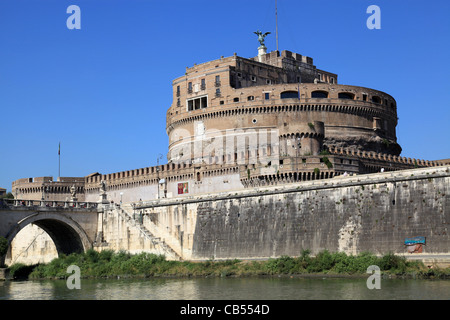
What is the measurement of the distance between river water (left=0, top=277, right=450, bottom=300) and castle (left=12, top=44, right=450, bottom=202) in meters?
19.6

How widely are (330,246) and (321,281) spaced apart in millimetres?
4075

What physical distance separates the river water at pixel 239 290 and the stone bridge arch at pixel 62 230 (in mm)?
8506

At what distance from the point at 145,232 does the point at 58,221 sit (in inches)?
274

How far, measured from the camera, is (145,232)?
49.4 m

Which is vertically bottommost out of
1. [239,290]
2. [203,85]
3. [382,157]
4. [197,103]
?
[239,290]

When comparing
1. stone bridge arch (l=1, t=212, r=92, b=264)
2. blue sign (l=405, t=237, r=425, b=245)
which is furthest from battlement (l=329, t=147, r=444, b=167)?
stone bridge arch (l=1, t=212, r=92, b=264)

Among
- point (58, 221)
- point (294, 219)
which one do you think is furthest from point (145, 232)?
point (294, 219)

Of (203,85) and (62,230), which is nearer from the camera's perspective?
(62,230)

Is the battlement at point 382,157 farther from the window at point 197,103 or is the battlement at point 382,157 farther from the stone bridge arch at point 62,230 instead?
the stone bridge arch at point 62,230

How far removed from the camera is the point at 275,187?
42.9 m

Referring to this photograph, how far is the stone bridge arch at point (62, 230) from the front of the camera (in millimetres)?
49750

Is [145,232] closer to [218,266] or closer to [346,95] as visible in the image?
[218,266]
